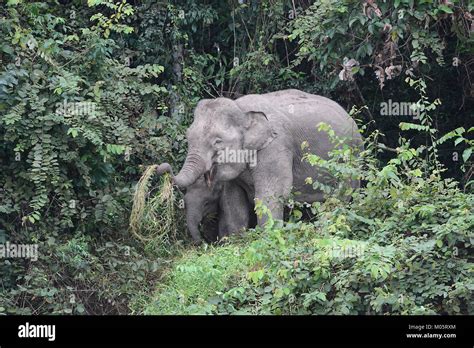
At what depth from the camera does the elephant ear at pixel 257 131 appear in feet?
44.3

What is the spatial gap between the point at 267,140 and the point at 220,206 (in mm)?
896

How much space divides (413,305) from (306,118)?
12.2 feet

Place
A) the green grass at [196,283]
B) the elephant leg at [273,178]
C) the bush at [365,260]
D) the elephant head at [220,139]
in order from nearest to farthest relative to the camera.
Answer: the bush at [365,260], the green grass at [196,283], the elephant head at [220,139], the elephant leg at [273,178]

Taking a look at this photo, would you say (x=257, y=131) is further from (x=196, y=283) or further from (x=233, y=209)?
(x=196, y=283)

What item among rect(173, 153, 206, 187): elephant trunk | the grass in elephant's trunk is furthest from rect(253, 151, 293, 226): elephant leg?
the grass in elephant's trunk

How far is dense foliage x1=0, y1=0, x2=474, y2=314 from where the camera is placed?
11.0m

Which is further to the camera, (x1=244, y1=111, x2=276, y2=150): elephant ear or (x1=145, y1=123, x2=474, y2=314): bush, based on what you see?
(x1=244, y1=111, x2=276, y2=150): elephant ear

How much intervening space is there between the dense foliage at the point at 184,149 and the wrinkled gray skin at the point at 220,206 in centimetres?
26

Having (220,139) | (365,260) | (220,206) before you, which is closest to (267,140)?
(220,139)

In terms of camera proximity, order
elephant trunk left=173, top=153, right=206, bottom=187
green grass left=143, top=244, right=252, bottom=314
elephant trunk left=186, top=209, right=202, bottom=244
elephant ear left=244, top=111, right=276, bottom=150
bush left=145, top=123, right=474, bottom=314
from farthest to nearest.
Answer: elephant trunk left=186, top=209, right=202, bottom=244, elephant ear left=244, top=111, right=276, bottom=150, elephant trunk left=173, top=153, right=206, bottom=187, green grass left=143, top=244, right=252, bottom=314, bush left=145, top=123, right=474, bottom=314

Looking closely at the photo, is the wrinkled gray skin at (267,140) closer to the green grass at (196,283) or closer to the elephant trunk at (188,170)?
the elephant trunk at (188,170)

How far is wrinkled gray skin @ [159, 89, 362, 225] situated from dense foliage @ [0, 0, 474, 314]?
1.54ft

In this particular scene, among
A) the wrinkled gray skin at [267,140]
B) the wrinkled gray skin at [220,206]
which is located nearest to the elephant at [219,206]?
the wrinkled gray skin at [220,206]

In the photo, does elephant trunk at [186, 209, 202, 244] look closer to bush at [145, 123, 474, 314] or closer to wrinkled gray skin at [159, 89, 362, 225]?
wrinkled gray skin at [159, 89, 362, 225]
